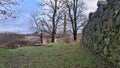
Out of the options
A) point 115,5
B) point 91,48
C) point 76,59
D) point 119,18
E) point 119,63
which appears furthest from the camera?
point 91,48

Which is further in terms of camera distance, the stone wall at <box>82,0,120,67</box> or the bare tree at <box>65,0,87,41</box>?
the bare tree at <box>65,0,87,41</box>

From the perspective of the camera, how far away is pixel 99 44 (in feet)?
27.9

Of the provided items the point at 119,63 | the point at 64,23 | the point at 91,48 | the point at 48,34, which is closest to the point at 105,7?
the point at 91,48

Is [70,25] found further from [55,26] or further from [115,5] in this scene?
[115,5]

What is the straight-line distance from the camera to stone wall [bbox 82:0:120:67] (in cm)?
677

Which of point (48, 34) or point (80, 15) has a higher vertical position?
point (80, 15)

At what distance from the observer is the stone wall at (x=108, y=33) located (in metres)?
6.77

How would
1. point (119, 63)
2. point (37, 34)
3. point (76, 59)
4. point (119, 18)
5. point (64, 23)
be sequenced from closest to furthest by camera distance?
point (119, 63) → point (119, 18) → point (76, 59) → point (64, 23) → point (37, 34)

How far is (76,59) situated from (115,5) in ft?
7.01

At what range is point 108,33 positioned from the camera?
7.60 metres

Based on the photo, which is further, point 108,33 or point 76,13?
point 76,13

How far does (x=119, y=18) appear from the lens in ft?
21.9

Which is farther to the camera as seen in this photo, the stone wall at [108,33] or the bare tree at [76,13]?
the bare tree at [76,13]

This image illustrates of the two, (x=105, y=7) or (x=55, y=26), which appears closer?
(x=105, y=7)
